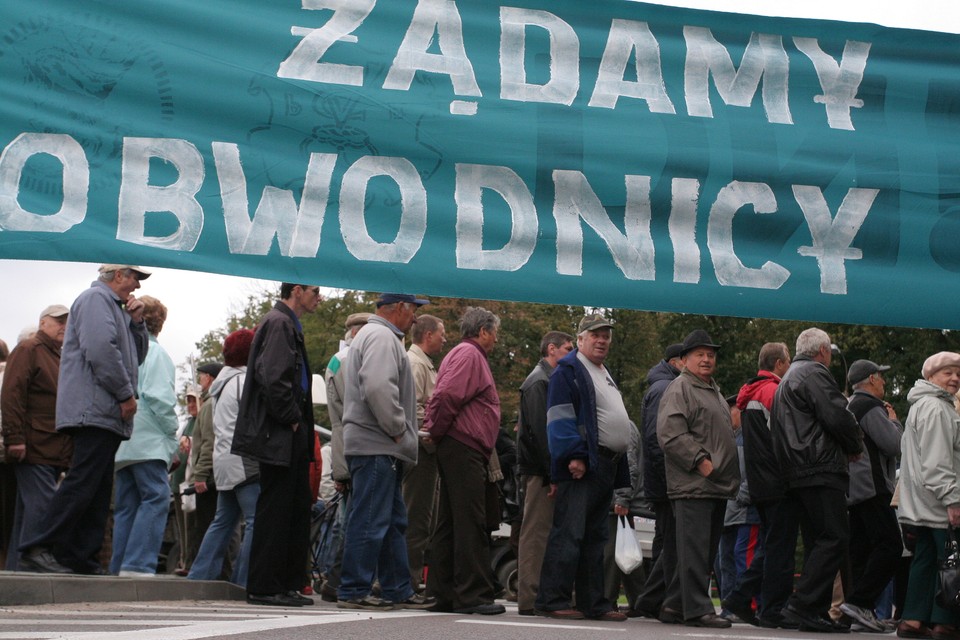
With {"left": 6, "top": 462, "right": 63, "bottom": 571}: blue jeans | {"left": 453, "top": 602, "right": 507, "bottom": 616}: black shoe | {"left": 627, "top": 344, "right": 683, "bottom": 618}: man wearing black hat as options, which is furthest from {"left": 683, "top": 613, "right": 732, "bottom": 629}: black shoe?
{"left": 6, "top": 462, "right": 63, "bottom": 571}: blue jeans

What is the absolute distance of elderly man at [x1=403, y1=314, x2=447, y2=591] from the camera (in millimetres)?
11172

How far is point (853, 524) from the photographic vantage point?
36.9 feet

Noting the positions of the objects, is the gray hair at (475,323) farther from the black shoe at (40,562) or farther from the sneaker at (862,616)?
the sneaker at (862,616)

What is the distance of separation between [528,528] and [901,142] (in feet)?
18.9

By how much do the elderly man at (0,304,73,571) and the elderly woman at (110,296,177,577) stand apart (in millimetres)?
580

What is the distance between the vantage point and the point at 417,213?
489cm

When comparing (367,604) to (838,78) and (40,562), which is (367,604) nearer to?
(40,562)

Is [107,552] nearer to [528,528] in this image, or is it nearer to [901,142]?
[528,528]

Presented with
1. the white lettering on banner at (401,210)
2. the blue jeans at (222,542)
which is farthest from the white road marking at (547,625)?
the white lettering on banner at (401,210)

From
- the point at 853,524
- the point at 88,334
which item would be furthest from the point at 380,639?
the point at 853,524

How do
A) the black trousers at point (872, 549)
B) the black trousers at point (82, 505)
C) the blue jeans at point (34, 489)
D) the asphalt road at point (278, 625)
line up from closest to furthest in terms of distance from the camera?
the asphalt road at point (278, 625)
the black trousers at point (82, 505)
the blue jeans at point (34, 489)
the black trousers at point (872, 549)

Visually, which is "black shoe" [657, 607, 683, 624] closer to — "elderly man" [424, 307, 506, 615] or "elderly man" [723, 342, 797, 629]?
"elderly man" [723, 342, 797, 629]

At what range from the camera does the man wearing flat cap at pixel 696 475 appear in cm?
947

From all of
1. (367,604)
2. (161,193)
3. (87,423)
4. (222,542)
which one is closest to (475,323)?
(367,604)
